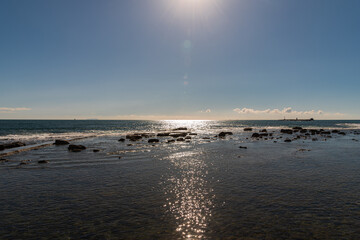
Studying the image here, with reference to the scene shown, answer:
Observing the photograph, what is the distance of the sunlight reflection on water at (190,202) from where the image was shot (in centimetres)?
901

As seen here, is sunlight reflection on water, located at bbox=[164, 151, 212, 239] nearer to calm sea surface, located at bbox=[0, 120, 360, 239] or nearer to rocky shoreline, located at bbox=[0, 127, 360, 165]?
calm sea surface, located at bbox=[0, 120, 360, 239]

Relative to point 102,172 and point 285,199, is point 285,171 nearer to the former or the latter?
point 285,199

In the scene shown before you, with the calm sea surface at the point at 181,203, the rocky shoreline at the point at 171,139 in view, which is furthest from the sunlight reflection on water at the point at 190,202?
the rocky shoreline at the point at 171,139

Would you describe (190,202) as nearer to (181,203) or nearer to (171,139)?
(181,203)

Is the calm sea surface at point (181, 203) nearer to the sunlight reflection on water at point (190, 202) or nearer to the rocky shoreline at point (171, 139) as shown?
the sunlight reflection on water at point (190, 202)

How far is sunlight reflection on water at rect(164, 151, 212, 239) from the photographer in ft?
29.6

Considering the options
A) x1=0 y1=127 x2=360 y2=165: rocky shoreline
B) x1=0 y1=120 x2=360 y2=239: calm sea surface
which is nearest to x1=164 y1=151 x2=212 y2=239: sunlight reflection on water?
x1=0 y1=120 x2=360 y2=239: calm sea surface

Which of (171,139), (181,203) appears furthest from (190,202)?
(171,139)

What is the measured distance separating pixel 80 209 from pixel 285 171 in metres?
16.9

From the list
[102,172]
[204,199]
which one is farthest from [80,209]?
[102,172]

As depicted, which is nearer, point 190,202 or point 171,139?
point 190,202

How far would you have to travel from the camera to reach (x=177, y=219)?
384 inches

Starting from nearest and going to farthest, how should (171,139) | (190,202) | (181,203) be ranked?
1. (181,203)
2. (190,202)
3. (171,139)

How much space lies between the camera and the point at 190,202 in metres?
11.8
